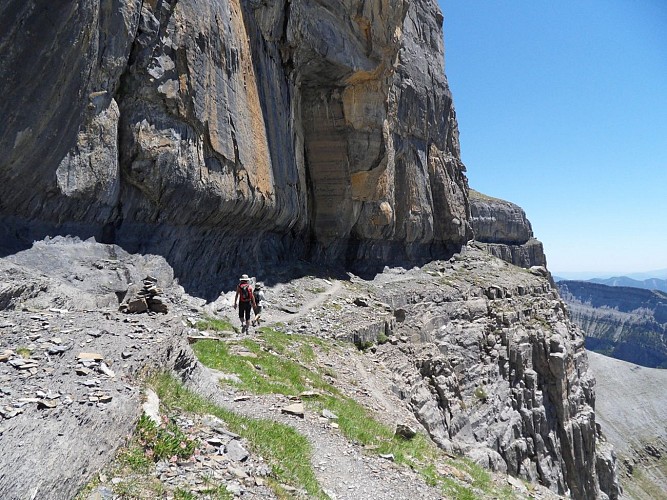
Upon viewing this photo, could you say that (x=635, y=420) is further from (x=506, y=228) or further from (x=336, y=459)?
(x=336, y=459)

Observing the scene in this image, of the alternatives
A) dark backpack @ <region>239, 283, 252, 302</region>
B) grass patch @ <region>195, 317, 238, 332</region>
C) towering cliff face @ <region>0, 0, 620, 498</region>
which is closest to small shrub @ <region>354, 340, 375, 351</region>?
towering cliff face @ <region>0, 0, 620, 498</region>

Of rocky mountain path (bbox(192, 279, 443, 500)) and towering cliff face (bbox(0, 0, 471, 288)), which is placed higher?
towering cliff face (bbox(0, 0, 471, 288))

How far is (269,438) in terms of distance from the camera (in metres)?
7.73

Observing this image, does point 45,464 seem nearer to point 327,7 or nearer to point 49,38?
point 49,38

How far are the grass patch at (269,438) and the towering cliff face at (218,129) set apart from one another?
8582 mm

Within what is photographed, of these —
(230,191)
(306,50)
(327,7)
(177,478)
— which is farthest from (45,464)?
(327,7)

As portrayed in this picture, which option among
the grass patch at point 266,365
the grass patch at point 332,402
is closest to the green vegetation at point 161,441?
the grass patch at point 332,402

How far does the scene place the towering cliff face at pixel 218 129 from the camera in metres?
12.8

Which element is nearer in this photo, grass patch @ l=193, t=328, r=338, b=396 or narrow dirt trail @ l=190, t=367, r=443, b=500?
narrow dirt trail @ l=190, t=367, r=443, b=500

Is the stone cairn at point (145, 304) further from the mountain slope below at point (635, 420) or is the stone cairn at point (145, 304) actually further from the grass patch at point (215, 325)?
the mountain slope below at point (635, 420)

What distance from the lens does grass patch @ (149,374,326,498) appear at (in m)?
6.75

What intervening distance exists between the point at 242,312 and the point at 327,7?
2381cm

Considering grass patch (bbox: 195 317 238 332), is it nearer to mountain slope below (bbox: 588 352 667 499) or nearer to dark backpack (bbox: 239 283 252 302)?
dark backpack (bbox: 239 283 252 302)

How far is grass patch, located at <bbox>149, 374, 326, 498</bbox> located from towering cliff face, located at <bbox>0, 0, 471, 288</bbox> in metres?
8.58
